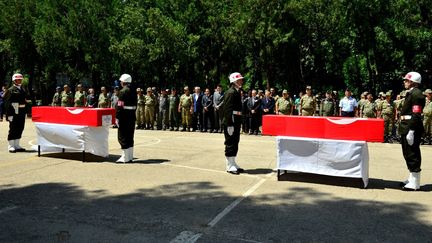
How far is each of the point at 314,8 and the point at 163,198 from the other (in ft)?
59.3

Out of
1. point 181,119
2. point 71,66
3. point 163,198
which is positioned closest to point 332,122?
point 163,198

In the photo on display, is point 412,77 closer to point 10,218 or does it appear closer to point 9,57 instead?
point 10,218

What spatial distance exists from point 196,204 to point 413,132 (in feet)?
13.3

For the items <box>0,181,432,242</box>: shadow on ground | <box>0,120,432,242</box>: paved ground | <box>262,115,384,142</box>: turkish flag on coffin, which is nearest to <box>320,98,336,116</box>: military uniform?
<box>0,120,432,242</box>: paved ground

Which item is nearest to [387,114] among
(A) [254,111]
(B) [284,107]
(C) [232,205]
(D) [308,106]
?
(D) [308,106]

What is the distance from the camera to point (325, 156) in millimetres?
8305

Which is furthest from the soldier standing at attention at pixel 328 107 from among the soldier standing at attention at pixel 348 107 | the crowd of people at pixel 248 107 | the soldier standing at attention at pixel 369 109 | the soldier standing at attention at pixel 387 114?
the soldier standing at attention at pixel 387 114

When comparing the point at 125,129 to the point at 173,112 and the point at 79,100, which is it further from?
the point at 79,100

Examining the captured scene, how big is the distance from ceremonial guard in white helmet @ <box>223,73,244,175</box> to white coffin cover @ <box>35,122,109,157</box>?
3005 mm

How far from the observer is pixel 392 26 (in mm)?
22469

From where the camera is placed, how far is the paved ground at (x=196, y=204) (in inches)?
Answer: 218

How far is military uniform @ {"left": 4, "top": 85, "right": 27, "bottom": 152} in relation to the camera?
1172cm

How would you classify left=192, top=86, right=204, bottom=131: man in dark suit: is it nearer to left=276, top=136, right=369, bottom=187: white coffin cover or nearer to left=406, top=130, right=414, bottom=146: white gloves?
left=276, top=136, right=369, bottom=187: white coffin cover

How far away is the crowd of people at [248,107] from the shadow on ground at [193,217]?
32.8 feet
